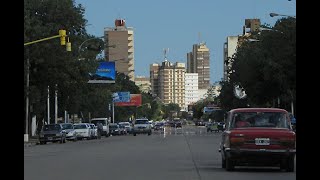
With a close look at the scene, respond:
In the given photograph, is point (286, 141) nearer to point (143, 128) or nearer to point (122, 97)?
point (143, 128)

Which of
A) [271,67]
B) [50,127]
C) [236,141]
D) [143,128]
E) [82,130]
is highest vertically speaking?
[271,67]

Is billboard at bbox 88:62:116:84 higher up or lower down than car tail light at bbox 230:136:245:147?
higher up

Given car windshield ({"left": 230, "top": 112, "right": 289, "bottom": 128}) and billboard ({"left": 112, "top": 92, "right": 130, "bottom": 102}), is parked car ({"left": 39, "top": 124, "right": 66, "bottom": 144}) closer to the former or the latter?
car windshield ({"left": 230, "top": 112, "right": 289, "bottom": 128})

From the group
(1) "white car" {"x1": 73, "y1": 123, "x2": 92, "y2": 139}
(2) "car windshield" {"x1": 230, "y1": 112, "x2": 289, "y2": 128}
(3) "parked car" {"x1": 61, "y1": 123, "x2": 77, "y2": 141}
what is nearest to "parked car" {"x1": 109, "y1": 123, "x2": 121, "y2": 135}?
(1) "white car" {"x1": 73, "y1": 123, "x2": 92, "y2": 139}

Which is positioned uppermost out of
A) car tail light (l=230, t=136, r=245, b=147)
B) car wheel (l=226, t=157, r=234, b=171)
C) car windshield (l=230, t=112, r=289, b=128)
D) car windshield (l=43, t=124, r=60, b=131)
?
car windshield (l=230, t=112, r=289, b=128)

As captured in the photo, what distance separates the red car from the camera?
2097cm

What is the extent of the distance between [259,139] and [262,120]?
3.51ft

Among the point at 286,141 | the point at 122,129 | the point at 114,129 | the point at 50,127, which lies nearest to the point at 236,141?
the point at 286,141

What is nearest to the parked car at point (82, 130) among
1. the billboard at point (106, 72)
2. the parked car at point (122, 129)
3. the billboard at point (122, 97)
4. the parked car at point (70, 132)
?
the parked car at point (70, 132)

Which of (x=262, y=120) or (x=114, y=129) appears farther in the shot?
(x=114, y=129)

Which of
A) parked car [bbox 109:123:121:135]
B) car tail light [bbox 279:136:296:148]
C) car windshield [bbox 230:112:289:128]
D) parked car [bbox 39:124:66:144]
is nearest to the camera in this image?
car tail light [bbox 279:136:296:148]

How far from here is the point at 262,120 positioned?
21.9 m
